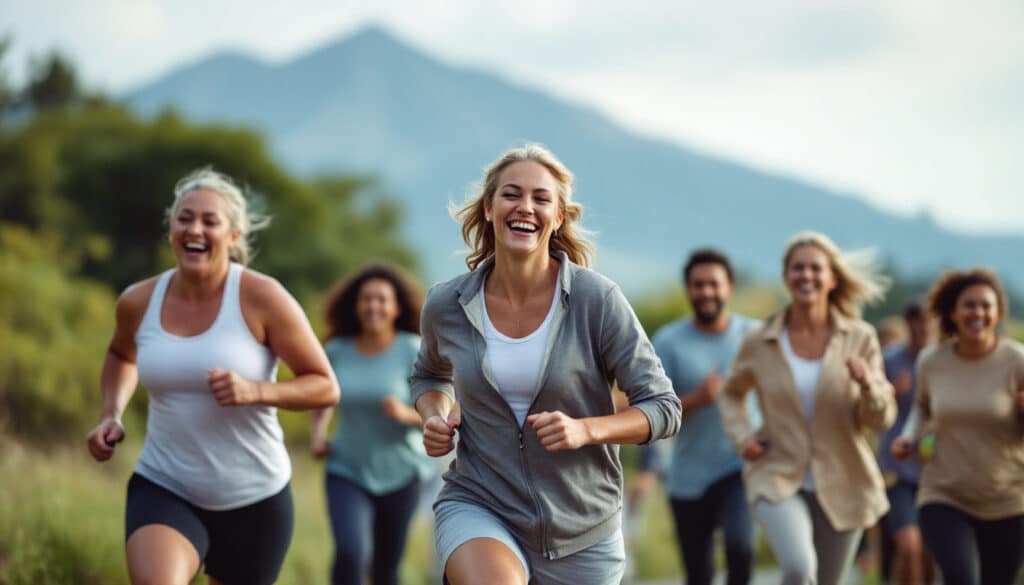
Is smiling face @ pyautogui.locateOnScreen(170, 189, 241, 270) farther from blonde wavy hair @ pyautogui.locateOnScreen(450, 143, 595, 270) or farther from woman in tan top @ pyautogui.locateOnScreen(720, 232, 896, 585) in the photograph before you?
woman in tan top @ pyautogui.locateOnScreen(720, 232, 896, 585)

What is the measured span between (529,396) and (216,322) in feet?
5.29

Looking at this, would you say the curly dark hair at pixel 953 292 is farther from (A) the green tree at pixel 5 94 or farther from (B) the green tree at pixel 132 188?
(A) the green tree at pixel 5 94

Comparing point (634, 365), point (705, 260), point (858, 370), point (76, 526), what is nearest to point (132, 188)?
point (76, 526)

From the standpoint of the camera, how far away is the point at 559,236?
489cm

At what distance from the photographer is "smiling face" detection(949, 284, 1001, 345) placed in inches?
286

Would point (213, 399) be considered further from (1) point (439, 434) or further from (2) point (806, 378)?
(2) point (806, 378)

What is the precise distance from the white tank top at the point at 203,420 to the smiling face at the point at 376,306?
2.86 m

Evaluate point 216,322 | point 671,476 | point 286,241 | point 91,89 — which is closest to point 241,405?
point 216,322

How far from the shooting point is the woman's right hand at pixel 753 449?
22.6 ft

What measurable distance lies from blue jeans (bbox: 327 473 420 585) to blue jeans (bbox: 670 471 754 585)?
1552mm

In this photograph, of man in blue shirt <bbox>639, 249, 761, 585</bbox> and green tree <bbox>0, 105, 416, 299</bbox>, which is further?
green tree <bbox>0, 105, 416, 299</bbox>

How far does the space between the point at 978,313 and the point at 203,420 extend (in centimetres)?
410

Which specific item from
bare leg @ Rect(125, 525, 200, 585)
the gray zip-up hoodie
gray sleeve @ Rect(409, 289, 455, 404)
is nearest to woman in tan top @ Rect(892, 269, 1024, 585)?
the gray zip-up hoodie

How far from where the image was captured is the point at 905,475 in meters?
9.73
